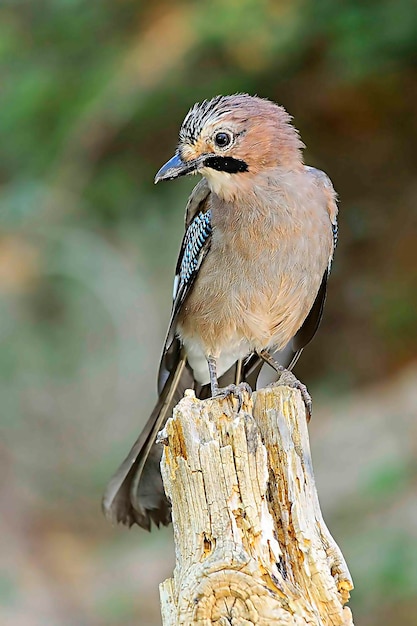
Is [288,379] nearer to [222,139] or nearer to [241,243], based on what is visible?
[241,243]

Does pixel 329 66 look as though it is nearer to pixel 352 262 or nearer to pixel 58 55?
pixel 352 262

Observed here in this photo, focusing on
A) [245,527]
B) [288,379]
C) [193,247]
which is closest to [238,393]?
[245,527]

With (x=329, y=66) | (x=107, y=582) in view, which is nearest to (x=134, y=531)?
(x=107, y=582)

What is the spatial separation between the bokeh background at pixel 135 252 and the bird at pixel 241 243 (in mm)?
3040

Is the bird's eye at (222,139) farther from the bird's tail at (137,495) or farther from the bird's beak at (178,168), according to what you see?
→ the bird's tail at (137,495)

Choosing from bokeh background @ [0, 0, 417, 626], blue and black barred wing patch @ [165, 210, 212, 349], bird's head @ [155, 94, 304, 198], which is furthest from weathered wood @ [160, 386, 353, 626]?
bokeh background @ [0, 0, 417, 626]

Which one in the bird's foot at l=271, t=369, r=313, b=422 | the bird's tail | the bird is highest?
the bird

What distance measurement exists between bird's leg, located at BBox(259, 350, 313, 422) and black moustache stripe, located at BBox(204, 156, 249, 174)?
3.03 feet

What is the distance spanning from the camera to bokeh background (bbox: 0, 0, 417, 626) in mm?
7129

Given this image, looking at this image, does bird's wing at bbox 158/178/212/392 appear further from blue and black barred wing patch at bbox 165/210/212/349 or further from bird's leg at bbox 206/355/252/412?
bird's leg at bbox 206/355/252/412

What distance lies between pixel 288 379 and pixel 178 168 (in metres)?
1.03

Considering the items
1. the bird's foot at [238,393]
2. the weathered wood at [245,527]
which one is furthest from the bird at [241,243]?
the weathered wood at [245,527]

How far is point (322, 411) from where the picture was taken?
8094 millimetres

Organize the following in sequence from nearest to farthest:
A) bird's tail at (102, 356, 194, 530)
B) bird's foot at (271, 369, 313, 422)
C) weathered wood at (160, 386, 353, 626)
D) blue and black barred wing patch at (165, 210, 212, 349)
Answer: weathered wood at (160, 386, 353, 626), bird's foot at (271, 369, 313, 422), bird's tail at (102, 356, 194, 530), blue and black barred wing patch at (165, 210, 212, 349)
